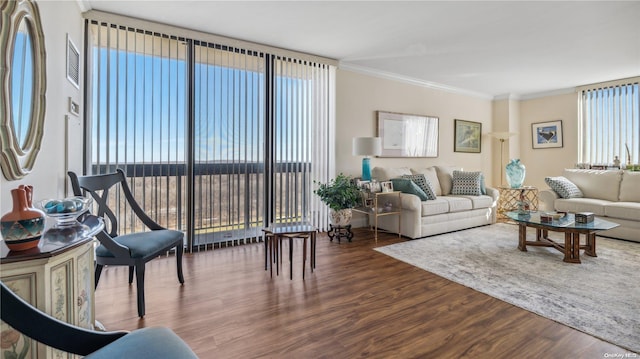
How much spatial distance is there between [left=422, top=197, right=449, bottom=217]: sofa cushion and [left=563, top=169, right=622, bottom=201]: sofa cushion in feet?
8.40

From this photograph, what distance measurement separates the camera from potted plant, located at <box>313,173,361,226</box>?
4129mm

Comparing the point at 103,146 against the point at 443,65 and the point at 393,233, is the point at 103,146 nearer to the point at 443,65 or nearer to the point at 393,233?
the point at 393,233

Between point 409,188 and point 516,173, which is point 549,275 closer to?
point 409,188

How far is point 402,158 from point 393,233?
160 cm

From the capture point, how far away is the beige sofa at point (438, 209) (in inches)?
169

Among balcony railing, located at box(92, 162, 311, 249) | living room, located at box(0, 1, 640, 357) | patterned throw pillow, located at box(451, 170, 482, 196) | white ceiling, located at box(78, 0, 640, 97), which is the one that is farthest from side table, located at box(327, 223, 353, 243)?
white ceiling, located at box(78, 0, 640, 97)

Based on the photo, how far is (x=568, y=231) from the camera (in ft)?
10.7

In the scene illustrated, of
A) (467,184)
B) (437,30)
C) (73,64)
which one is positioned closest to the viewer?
(73,64)

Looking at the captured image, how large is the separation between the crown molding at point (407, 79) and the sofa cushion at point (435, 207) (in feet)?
7.59

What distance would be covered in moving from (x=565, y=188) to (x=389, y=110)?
3.08 metres

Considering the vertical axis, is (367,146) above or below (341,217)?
above

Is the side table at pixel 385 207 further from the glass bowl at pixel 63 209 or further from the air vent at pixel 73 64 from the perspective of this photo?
the air vent at pixel 73 64

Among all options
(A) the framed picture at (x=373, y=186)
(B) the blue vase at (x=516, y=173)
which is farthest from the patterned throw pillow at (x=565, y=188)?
(A) the framed picture at (x=373, y=186)

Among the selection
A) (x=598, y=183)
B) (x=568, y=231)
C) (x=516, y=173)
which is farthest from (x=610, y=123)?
(x=568, y=231)
